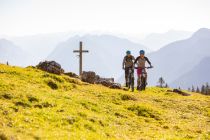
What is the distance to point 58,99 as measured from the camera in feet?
74.9

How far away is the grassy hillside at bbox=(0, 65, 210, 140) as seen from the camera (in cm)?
1661

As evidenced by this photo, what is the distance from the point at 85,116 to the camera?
20.1 m

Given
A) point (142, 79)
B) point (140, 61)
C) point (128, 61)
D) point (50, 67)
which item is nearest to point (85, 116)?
point (50, 67)

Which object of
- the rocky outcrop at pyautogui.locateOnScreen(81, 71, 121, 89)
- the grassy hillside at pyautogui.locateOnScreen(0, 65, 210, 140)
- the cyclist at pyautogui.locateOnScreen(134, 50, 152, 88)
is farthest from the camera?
the rocky outcrop at pyautogui.locateOnScreen(81, 71, 121, 89)

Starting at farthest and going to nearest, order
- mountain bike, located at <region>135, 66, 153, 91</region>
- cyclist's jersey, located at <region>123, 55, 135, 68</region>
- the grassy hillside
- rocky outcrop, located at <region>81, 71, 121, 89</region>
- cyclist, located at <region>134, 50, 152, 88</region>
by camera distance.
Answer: cyclist's jersey, located at <region>123, 55, 135, 68</region> < rocky outcrop, located at <region>81, 71, 121, 89</region> < mountain bike, located at <region>135, 66, 153, 91</region> < cyclist, located at <region>134, 50, 152, 88</region> < the grassy hillside

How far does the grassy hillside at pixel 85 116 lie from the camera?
54.5 feet

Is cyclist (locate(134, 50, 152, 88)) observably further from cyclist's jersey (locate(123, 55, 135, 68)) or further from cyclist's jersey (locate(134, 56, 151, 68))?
cyclist's jersey (locate(123, 55, 135, 68))

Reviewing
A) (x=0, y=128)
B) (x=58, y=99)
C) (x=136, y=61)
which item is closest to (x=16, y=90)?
(x=58, y=99)

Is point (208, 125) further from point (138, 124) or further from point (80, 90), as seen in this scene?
point (80, 90)

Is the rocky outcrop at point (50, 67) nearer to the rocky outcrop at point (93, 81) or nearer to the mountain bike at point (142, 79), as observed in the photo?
the rocky outcrop at point (93, 81)

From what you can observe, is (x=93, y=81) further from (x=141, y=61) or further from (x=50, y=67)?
(x=141, y=61)

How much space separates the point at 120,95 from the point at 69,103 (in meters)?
7.32

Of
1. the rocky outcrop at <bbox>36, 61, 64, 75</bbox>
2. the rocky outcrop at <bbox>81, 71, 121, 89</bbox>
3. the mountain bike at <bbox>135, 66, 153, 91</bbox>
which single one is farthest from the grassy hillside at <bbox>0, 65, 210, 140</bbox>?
the rocky outcrop at <bbox>81, 71, 121, 89</bbox>

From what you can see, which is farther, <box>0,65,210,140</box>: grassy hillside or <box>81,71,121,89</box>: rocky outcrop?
<box>81,71,121,89</box>: rocky outcrop
